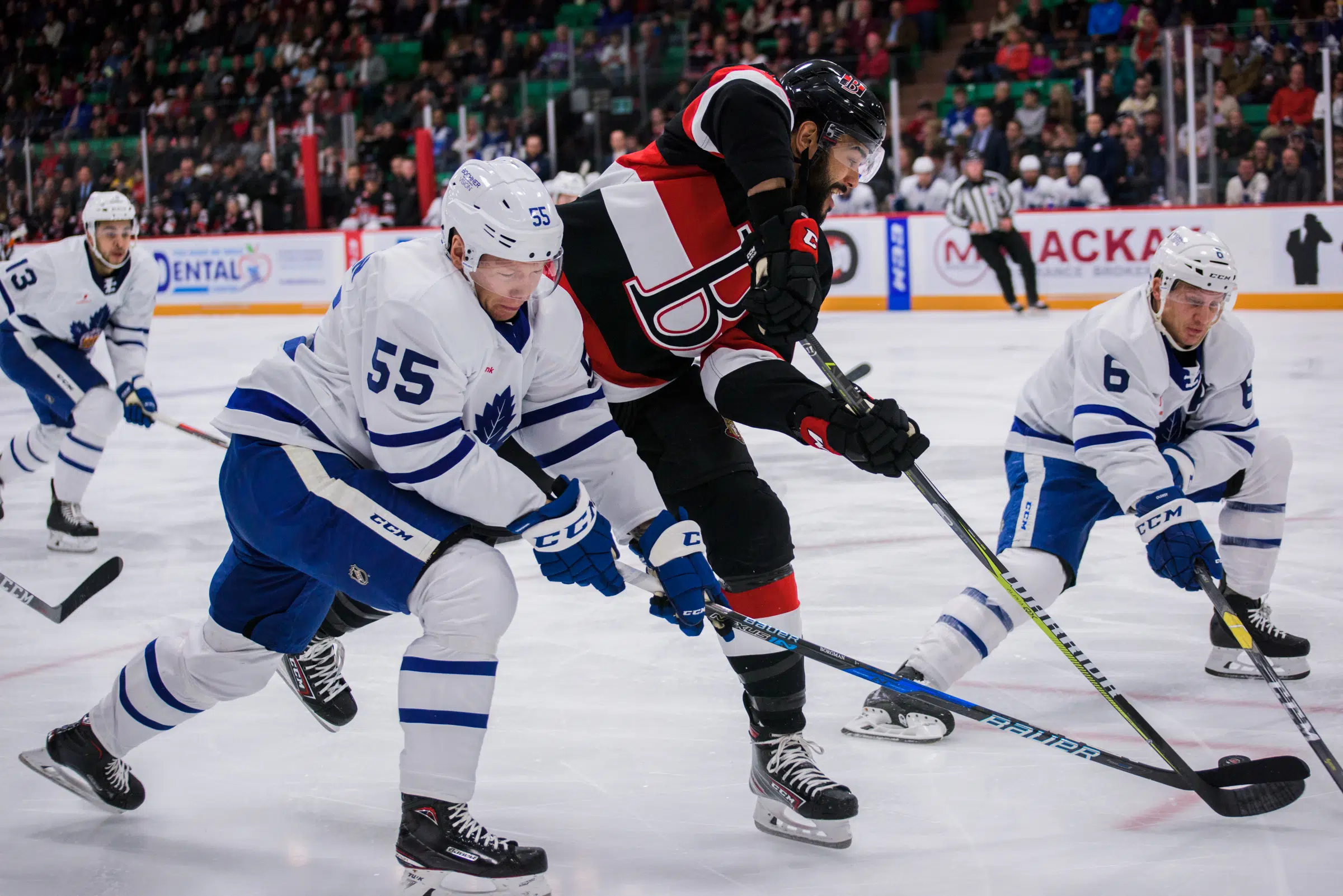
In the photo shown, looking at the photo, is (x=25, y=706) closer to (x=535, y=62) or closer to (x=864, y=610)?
(x=864, y=610)

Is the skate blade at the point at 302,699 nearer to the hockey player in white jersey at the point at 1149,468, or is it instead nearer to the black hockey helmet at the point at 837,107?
the hockey player in white jersey at the point at 1149,468

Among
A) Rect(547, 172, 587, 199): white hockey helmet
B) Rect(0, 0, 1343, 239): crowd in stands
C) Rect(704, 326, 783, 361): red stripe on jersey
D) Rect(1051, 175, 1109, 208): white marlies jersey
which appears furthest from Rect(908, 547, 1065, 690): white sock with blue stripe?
Rect(1051, 175, 1109, 208): white marlies jersey

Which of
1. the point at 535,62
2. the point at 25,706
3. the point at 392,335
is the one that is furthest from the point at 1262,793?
the point at 535,62

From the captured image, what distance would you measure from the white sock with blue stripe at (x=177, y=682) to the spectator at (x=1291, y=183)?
8624 millimetres

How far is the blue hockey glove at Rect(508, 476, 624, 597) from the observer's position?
2.04 meters

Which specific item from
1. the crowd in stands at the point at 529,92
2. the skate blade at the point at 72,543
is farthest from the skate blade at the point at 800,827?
the crowd in stands at the point at 529,92

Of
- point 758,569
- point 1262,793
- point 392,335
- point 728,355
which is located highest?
point 392,335

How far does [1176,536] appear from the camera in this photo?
261 centimetres

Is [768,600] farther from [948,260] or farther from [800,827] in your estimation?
[948,260]

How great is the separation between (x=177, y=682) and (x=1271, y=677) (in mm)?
1849

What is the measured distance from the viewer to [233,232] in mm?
12719

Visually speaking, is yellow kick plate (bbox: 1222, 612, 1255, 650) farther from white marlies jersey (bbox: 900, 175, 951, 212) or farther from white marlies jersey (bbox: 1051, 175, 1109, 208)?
white marlies jersey (bbox: 900, 175, 951, 212)

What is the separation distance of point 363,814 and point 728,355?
101 cm

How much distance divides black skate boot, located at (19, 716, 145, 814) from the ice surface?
0.05m
